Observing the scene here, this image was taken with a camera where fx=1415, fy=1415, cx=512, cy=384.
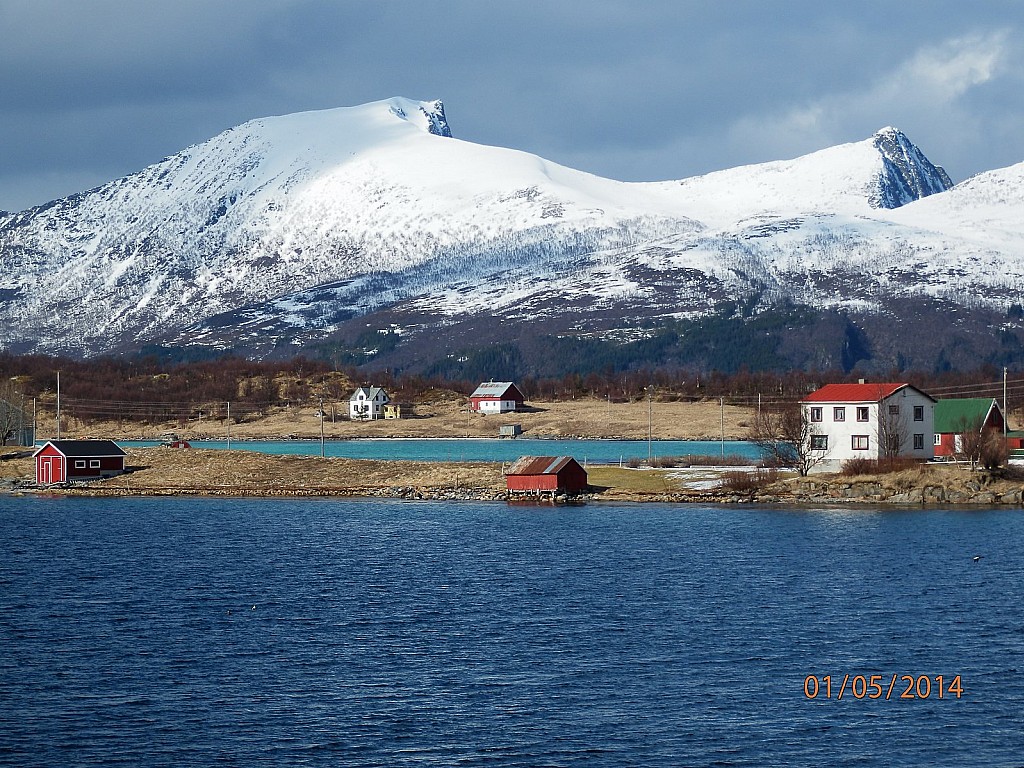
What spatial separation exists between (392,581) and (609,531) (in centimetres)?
1904

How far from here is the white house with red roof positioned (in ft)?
297

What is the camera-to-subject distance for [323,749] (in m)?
30.8

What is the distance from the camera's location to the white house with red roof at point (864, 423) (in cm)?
9062

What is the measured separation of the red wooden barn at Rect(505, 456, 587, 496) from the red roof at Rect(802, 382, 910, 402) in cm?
1650

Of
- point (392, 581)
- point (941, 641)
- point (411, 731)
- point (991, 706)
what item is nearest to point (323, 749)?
point (411, 731)

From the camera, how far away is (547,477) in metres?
90.1

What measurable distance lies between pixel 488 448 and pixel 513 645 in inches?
4173

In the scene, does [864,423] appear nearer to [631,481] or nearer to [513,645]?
[631,481]

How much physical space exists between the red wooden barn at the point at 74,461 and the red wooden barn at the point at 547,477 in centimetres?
3394

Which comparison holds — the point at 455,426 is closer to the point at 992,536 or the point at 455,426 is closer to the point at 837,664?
the point at 992,536
